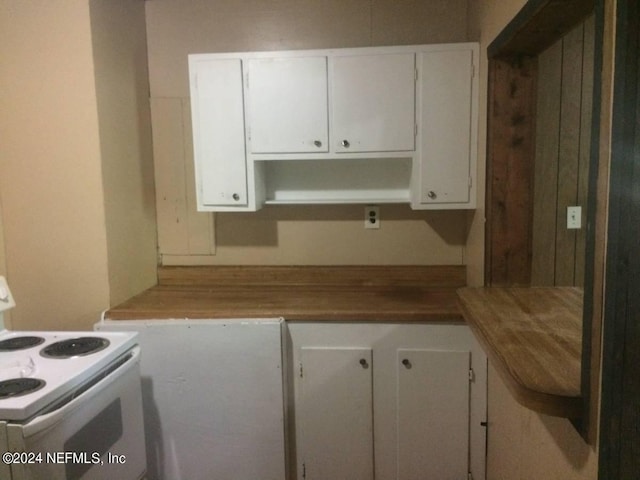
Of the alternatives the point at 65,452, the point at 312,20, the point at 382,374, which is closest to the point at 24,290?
the point at 65,452

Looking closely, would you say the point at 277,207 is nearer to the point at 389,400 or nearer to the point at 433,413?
the point at 389,400

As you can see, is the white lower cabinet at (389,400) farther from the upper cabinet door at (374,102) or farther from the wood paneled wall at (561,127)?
the upper cabinet door at (374,102)

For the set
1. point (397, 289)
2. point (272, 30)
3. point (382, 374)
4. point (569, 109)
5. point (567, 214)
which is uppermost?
point (272, 30)

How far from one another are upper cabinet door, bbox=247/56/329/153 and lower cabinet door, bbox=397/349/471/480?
1035mm

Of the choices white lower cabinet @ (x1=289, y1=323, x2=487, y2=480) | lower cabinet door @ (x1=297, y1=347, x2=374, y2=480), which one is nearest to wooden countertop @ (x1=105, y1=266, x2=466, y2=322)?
white lower cabinet @ (x1=289, y1=323, x2=487, y2=480)

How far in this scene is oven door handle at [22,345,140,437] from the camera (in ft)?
3.94

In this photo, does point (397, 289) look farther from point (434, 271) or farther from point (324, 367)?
point (324, 367)

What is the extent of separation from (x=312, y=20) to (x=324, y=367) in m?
1.71

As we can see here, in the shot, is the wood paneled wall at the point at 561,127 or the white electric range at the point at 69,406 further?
the wood paneled wall at the point at 561,127

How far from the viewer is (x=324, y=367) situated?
2.02 m

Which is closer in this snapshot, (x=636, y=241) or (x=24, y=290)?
(x=636, y=241)

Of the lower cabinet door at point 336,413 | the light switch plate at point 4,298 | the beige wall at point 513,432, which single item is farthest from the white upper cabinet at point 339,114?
the light switch plate at point 4,298

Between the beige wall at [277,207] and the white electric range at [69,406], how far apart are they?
90 centimetres

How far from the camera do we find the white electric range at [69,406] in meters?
1.20
